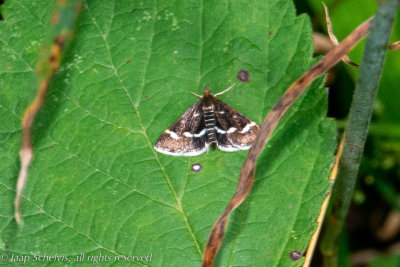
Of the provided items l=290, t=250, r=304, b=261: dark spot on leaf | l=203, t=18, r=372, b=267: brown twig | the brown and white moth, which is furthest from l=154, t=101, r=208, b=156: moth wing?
l=290, t=250, r=304, b=261: dark spot on leaf

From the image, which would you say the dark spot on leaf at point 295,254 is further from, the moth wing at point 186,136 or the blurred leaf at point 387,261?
the blurred leaf at point 387,261

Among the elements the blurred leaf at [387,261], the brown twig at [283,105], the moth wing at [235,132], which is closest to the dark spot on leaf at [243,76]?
the moth wing at [235,132]

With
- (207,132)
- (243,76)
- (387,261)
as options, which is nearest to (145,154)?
(207,132)

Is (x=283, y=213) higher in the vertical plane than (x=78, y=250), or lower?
higher

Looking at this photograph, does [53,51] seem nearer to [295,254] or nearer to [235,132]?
[235,132]

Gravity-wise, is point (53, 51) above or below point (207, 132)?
above

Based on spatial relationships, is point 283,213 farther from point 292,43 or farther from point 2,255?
point 2,255

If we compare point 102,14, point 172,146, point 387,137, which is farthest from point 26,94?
point 387,137

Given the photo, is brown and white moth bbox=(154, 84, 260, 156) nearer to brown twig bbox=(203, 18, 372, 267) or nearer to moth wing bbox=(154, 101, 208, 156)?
moth wing bbox=(154, 101, 208, 156)
